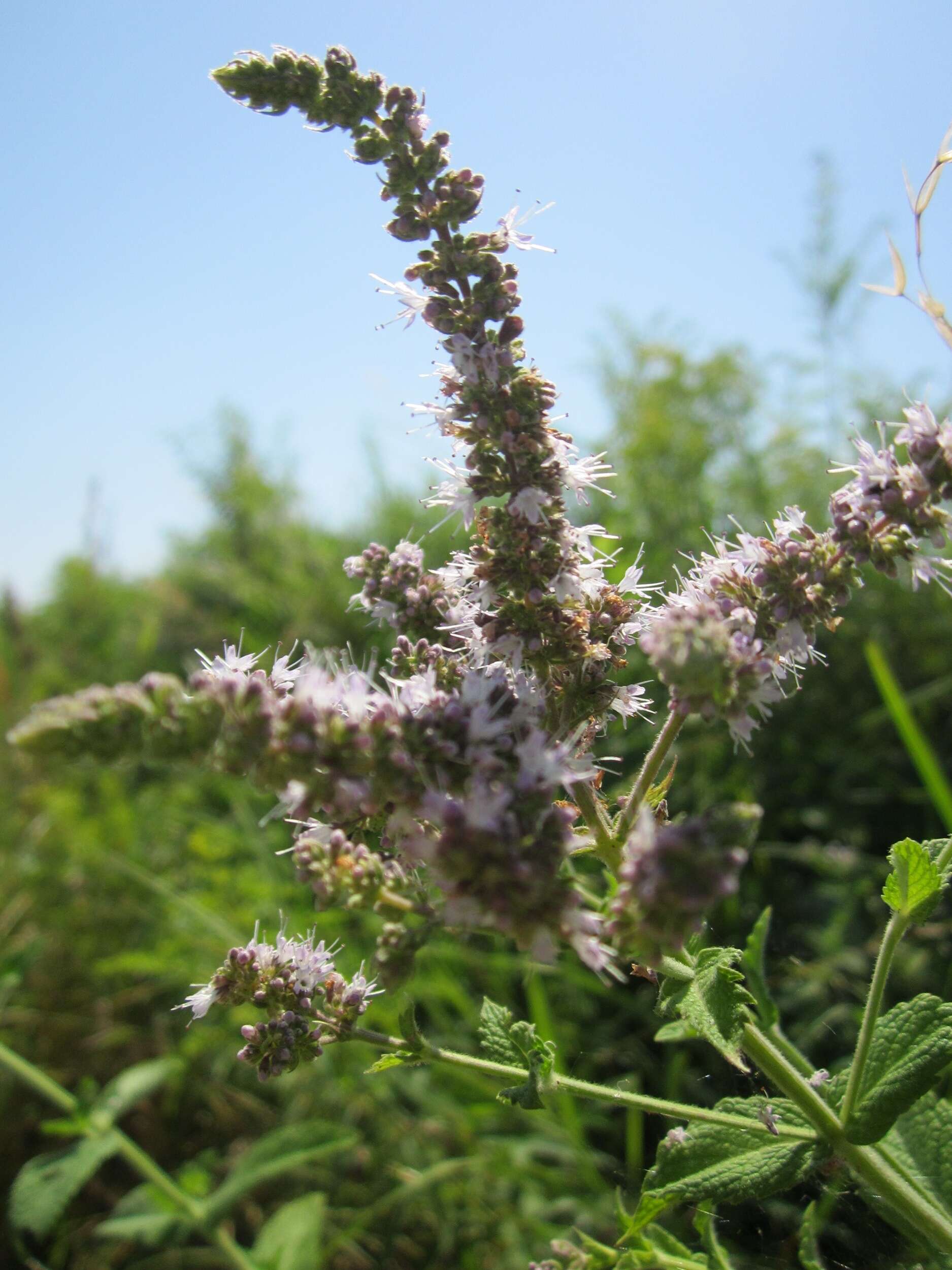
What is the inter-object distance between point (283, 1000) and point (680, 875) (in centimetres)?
98

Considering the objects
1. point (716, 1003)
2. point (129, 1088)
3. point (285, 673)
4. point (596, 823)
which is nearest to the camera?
point (716, 1003)

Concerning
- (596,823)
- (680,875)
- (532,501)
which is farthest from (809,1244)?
(532,501)

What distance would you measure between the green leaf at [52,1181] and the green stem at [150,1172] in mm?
46

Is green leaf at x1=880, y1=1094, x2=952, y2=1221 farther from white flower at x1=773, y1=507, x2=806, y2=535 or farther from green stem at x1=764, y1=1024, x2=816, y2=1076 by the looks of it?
white flower at x1=773, y1=507, x2=806, y2=535

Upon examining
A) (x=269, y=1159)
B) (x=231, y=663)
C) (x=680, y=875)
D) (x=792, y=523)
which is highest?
(x=792, y=523)

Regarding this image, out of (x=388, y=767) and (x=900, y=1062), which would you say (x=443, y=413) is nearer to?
(x=388, y=767)

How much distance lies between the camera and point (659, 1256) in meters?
1.54

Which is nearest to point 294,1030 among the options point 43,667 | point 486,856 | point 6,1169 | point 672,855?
point 486,856

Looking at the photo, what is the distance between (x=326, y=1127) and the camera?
3.02 metres

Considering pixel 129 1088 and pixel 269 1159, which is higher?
pixel 129 1088

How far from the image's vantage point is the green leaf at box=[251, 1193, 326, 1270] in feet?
9.21

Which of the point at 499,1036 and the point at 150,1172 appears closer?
the point at 499,1036

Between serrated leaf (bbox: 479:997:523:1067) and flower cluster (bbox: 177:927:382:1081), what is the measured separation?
0.84ft

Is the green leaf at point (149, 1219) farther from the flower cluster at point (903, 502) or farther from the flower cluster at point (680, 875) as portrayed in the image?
the flower cluster at point (903, 502)
